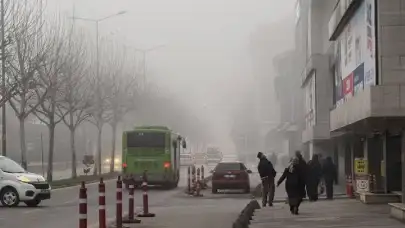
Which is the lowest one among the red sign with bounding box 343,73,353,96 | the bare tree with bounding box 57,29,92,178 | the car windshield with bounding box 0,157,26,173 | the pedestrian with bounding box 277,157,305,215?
the pedestrian with bounding box 277,157,305,215

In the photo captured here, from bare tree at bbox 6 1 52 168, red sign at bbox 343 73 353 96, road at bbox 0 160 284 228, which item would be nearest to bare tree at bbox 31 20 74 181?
bare tree at bbox 6 1 52 168

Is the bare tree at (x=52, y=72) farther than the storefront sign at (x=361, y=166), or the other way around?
the bare tree at (x=52, y=72)

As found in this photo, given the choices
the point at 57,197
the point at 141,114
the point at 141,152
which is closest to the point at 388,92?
the point at 57,197

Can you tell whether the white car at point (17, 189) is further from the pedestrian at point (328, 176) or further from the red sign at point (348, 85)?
the red sign at point (348, 85)

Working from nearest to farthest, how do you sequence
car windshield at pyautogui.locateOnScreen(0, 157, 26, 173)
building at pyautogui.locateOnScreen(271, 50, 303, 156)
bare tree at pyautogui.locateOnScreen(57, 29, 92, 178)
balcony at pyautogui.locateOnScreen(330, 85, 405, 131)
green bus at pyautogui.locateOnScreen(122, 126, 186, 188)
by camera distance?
balcony at pyautogui.locateOnScreen(330, 85, 405, 131) → car windshield at pyautogui.locateOnScreen(0, 157, 26, 173) → green bus at pyautogui.locateOnScreen(122, 126, 186, 188) → bare tree at pyautogui.locateOnScreen(57, 29, 92, 178) → building at pyautogui.locateOnScreen(271, 50, 303, 156)

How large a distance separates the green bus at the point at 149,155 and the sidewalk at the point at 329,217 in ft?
47.6

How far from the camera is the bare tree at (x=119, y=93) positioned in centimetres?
6366

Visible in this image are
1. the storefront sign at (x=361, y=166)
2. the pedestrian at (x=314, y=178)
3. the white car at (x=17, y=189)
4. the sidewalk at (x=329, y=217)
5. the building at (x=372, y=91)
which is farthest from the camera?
the pedestrian at (x=314, y=178)

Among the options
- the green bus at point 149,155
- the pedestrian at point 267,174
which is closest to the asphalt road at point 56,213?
the pedestrian at point 267,174

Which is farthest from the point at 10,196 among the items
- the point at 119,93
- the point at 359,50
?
the point at 119,93

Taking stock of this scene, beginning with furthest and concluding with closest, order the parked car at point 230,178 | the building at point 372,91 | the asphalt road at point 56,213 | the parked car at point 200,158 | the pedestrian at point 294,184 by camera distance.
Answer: the parked car at point 200,158
the parked car at point 230,178
the pedestrian at point 294,184
the asphalt road at point 56,213
the building at point 372,91

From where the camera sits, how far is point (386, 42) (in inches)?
697

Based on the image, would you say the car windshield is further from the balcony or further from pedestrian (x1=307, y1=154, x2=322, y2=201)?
the balcony

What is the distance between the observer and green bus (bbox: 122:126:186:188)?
38.1 metres
